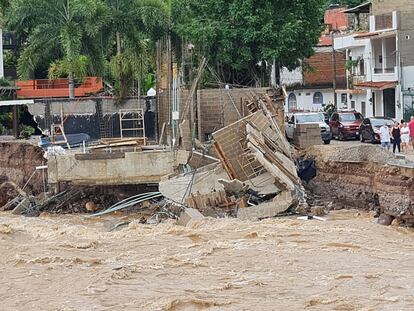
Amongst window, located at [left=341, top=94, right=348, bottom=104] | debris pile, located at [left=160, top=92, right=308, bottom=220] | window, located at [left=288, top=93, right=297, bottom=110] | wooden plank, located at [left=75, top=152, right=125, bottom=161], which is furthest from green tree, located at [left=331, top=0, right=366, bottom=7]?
wooden plank, located at [left=75, top=152, right=125, bottom=161]

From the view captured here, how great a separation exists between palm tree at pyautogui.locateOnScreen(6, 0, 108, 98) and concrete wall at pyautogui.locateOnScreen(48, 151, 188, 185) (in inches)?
462

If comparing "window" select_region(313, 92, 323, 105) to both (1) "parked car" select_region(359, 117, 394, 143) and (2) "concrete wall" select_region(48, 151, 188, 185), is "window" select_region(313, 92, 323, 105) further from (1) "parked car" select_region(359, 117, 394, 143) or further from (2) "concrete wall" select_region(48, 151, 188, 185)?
(2) "concrete wall" select_region(48, 151, 188, 185)

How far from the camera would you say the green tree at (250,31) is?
140ft

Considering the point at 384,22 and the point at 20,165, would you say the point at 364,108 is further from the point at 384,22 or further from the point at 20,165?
the point at 20,165

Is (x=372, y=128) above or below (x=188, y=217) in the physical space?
above

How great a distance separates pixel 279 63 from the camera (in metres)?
45.1

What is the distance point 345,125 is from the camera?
5022cm

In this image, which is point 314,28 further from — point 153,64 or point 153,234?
point 153,234

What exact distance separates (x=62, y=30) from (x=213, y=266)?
2562 centimetres

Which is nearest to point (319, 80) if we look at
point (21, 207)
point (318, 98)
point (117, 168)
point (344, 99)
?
point (318, 98)

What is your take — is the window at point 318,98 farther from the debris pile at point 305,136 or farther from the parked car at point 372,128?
the debris pile at point 305,136

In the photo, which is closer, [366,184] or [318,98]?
[366,184]

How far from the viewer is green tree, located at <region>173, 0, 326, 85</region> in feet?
140

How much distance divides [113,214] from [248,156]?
218 inches
